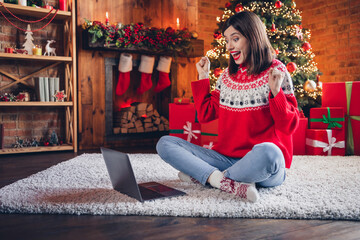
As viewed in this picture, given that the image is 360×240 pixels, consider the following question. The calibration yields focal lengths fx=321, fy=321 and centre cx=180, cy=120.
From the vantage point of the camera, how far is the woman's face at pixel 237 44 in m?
1.51

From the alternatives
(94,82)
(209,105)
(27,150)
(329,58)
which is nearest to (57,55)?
(94,82)

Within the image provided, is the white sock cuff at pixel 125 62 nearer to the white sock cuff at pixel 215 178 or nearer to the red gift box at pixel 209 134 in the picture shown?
the red gift box at pixel 209 134

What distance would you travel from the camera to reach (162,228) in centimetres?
109

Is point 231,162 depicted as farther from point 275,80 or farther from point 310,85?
point 310,85

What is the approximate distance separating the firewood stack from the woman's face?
2201 mm

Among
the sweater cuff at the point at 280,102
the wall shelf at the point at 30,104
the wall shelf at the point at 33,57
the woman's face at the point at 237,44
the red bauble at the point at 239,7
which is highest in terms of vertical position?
the red bauble at the point at 239,7

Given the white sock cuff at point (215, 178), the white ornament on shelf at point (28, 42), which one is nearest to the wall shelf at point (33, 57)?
the white ornament on shelf at point (28, 42)

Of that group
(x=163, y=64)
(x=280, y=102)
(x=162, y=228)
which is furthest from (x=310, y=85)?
(x=162, y=228)

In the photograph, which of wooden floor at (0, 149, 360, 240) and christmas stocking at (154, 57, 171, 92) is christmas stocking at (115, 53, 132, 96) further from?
wooden floor at (0, 149, 360, 240)

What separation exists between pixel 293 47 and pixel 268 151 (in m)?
2.48

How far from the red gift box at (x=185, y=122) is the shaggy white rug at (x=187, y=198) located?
2.58 ft

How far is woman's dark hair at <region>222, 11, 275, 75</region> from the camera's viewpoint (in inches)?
58.4

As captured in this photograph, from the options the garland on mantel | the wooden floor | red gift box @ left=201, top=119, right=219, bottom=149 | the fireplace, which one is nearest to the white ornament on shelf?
the garland on mantel

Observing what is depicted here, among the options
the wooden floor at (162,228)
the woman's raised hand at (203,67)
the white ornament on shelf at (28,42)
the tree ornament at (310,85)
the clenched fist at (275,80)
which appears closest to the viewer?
the wooden floor at (162,228)
